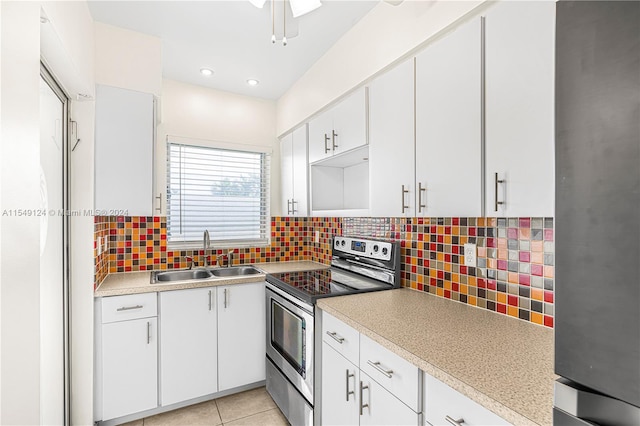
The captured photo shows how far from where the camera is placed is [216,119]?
2984 millimetres

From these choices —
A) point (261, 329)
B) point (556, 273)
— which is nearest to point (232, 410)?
point (261, 329)

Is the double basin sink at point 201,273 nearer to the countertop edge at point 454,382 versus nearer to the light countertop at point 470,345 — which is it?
the light countertop at point 470,345

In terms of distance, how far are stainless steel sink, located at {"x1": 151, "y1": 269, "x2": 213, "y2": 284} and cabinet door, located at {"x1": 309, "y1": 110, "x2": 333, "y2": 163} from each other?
1341 millimetres

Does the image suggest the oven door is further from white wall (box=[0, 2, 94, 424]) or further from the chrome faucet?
white wall (box=[0, 2, 94, 424])

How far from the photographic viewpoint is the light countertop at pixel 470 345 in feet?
2.72

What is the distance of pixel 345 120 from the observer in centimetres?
210

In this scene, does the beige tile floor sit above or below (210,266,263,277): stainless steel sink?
below

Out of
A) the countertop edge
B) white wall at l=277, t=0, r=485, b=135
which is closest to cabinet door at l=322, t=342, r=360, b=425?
the countertop edge

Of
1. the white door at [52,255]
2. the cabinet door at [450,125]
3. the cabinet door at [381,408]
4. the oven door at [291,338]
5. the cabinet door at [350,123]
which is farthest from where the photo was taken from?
the cabinet door at [350,123]

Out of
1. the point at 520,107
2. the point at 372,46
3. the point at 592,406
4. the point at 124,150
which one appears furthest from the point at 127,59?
the point at 592,406

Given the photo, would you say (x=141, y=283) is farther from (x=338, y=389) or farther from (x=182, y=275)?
(x=338, y=389)

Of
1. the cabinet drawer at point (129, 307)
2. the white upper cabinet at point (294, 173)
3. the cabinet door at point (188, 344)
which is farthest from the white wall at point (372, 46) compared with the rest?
the cabinet drawer at point (129, 307)

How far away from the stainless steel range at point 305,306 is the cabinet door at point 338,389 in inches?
3.4

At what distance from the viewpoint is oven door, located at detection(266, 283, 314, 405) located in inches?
71.7
